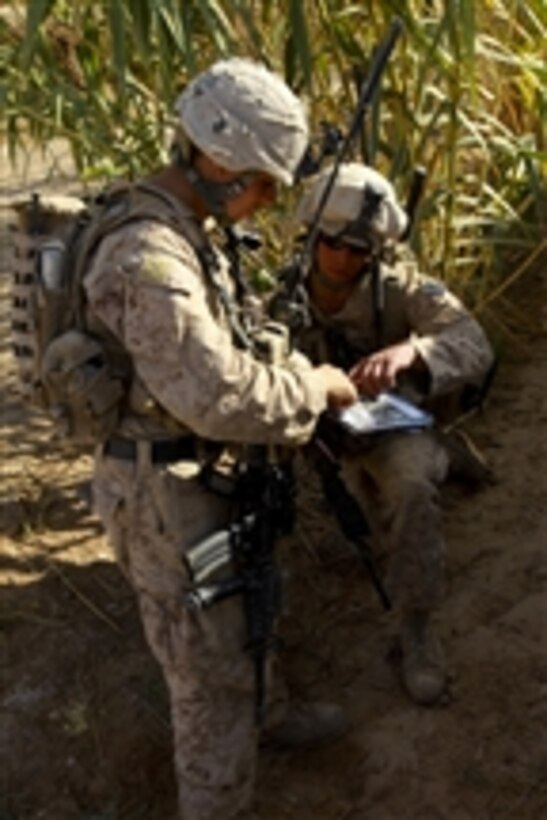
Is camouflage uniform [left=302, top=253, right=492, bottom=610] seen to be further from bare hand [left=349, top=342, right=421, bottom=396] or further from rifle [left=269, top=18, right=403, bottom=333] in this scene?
rifle [left=269, top=18, right=403, bottom=333]

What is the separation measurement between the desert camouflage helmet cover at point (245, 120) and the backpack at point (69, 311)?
0.48 ft

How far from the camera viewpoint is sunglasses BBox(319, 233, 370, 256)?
3004mm

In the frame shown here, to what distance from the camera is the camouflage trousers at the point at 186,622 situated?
8.13 ft

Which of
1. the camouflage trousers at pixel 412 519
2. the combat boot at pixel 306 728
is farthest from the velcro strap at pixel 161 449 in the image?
the combat boot at pixel 306 728

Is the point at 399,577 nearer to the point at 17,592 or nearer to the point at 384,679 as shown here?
the point at 384,679

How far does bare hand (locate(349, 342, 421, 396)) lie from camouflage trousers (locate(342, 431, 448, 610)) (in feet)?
0.67

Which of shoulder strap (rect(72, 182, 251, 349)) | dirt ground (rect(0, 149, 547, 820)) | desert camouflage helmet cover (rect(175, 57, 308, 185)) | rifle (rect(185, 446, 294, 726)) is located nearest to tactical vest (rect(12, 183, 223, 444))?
shoulder strap (rect(72, 182, 251, 349))

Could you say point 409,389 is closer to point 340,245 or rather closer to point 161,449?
point 340,245

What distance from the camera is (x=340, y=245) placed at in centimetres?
302

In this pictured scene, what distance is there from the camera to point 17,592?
366cm

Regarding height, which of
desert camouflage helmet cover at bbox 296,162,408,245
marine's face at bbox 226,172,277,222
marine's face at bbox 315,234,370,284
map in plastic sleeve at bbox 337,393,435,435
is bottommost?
map in plastic sleeve at bbox 337,393,435,435

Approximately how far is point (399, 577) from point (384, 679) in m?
0.33

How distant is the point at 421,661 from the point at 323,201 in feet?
3.84

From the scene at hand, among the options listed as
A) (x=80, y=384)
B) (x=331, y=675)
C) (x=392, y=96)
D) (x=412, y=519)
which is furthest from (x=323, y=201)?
(x=331, y=675)
